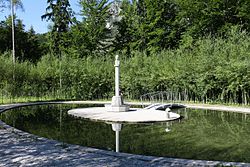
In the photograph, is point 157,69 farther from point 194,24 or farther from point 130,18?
point 130,18

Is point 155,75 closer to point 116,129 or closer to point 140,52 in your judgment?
point 140,52

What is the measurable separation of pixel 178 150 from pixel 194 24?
23461 mm

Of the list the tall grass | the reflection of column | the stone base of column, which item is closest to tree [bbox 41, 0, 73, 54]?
the tall grass

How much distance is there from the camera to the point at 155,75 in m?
21.2

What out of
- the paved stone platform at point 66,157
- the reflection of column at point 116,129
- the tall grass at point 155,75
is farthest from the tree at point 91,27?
the paved stone platform at point 66,157

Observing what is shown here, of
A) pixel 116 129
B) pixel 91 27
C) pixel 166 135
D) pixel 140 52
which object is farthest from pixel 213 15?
pixel 166 135

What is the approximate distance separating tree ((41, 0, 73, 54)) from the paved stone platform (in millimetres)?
28268

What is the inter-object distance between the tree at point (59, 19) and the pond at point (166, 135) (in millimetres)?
23929

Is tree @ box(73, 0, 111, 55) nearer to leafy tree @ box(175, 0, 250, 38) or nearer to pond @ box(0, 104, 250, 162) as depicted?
leafy tree @ box(175, 0, 250, 38)

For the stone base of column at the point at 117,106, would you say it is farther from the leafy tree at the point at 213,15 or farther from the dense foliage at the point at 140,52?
the leafy tree at the point at 213,15

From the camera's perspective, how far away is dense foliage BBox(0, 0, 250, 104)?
747 inches

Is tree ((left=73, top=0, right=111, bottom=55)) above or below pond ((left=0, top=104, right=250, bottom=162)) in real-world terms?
above

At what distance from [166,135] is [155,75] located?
493 inches

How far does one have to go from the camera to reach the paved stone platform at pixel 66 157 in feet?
18.2
